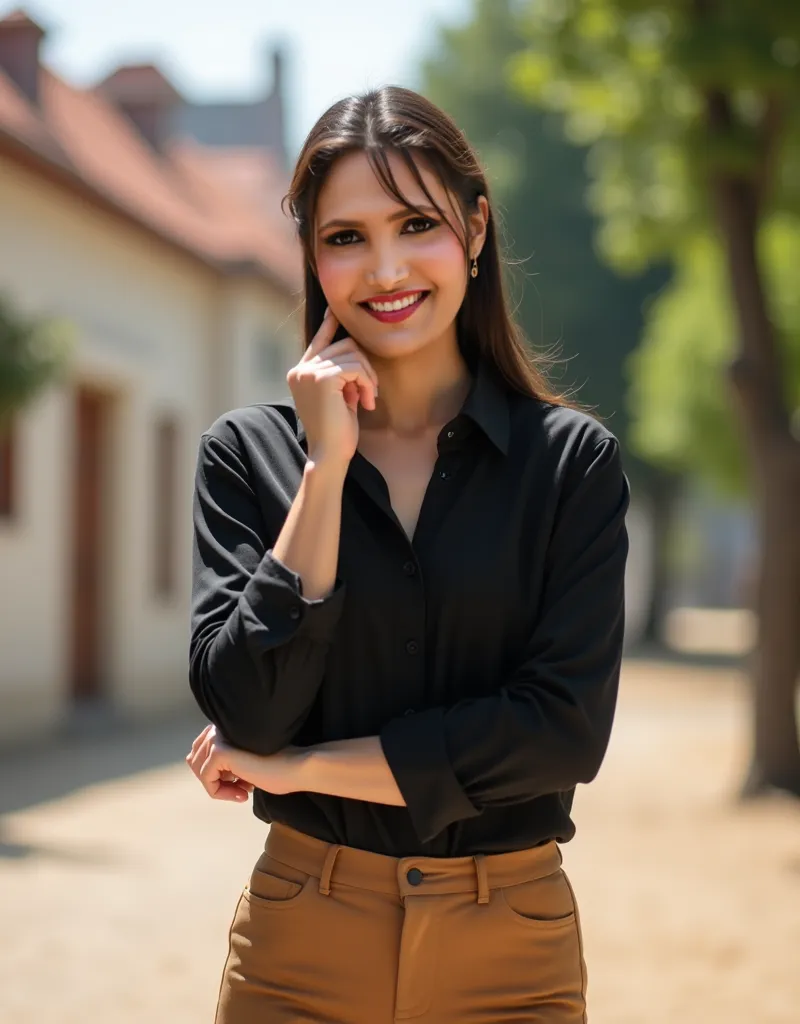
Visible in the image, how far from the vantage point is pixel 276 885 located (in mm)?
2350

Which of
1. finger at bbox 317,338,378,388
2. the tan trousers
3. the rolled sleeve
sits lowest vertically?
the tan trousers

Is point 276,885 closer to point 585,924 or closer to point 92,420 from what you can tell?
point 585,924

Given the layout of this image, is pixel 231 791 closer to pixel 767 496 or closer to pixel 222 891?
pixel 222 891

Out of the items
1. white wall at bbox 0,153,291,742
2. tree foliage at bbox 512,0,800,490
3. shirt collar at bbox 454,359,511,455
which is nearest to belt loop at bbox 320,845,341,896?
shirt collar at bbox 454,359,511,455

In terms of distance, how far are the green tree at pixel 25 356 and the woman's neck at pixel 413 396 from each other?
24.5 feet

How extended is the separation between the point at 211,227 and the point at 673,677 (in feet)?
31.6

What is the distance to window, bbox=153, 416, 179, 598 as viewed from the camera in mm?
17781

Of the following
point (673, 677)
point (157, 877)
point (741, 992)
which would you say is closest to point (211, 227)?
point (673, 677)

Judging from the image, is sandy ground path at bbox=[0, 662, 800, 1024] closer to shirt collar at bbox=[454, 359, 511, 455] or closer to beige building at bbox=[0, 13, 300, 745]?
beige building at bbox=[0, 13, 300, 745]

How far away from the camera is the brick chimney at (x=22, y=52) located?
15.8 m

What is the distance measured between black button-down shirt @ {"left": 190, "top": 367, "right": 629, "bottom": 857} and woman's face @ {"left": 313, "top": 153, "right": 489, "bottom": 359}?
171 millimetres

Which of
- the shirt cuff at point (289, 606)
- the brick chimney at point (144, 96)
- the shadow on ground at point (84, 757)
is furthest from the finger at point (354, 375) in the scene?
the brick chimney at point (144, 96)

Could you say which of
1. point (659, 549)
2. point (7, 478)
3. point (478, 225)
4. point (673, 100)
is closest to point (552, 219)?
point (659, 549)

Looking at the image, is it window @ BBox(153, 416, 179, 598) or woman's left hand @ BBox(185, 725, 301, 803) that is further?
window @ BBox(153, 416, 179, 598)
